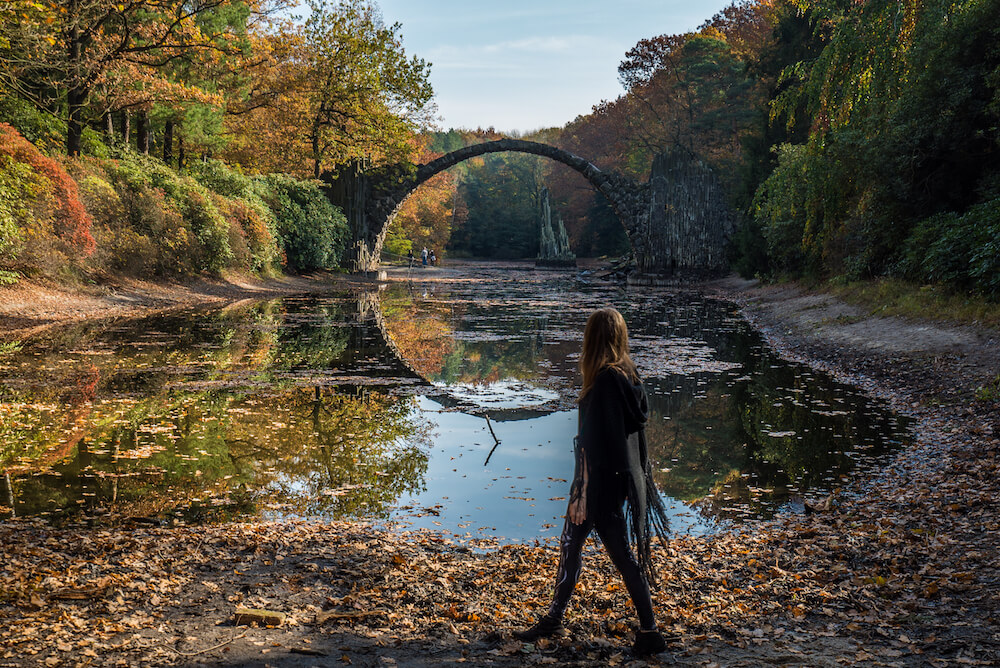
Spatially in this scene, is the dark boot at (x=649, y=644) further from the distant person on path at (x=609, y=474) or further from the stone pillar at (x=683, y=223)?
the stone pillar at (x=683, y=223)

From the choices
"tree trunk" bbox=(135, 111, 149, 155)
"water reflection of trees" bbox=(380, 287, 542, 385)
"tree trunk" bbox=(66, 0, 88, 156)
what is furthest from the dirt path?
"tree trunk" bbox=(135, 111, 149, 155)

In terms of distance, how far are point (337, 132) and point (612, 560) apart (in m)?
35.6

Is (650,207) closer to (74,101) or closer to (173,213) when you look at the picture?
(173,213)

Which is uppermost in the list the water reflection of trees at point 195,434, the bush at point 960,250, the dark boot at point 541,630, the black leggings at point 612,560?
the bush at point 960,250

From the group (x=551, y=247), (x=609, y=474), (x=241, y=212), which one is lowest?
(x=609, y=474)

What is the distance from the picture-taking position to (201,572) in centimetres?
500

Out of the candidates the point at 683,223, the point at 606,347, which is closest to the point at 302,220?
the point at 683,223

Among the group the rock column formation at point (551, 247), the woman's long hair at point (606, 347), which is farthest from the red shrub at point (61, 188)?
the rock column formation at point (551, 247)

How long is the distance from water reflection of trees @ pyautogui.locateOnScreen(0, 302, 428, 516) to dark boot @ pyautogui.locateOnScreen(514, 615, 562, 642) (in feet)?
8.22

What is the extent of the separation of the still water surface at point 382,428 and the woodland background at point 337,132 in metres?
4.67

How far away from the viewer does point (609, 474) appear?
4289mm

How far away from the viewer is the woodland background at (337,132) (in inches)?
619

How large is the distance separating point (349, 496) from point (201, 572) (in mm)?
1964

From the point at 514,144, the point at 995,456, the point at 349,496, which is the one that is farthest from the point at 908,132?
the point at 514,144
